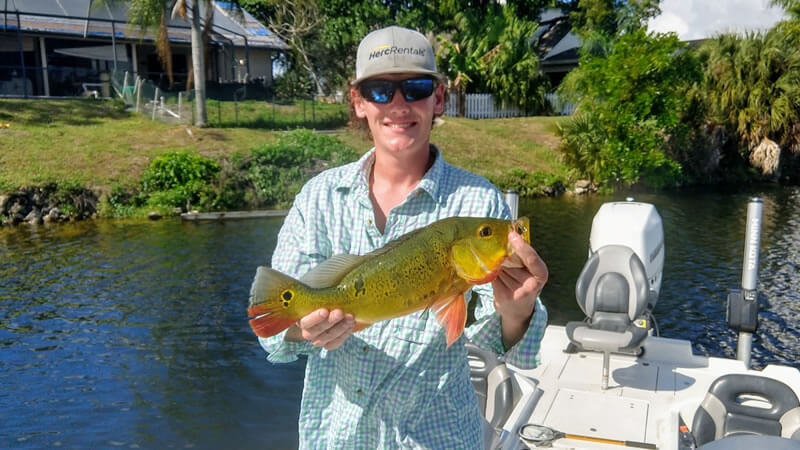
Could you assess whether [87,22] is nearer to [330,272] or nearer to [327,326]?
[330,272]

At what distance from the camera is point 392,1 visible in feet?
118

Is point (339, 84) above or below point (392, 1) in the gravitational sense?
below

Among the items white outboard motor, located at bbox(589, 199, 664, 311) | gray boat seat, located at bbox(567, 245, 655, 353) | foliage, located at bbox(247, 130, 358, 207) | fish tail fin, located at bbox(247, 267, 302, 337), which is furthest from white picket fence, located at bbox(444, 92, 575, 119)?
fish tail fin, located at bbox(247, 267, 302, 337)

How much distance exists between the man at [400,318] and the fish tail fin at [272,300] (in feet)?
0.61

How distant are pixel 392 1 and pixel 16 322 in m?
29.3

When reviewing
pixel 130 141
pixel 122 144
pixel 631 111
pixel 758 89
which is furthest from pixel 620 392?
pixel 758 89

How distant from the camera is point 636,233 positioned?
23.9 ft

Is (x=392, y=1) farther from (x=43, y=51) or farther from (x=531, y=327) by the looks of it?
(x=531, y=327)

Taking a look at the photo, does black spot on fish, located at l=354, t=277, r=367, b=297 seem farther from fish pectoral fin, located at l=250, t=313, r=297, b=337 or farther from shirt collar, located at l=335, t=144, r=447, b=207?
shirt collar, located at l=335, t=144, r=447, b=207

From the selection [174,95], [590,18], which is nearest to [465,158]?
[174,95]

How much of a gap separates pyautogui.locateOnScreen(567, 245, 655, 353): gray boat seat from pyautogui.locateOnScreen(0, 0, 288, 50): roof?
26862 millimetres

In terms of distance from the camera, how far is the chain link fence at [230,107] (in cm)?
2616

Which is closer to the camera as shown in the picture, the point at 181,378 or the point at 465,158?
the point at 181,378

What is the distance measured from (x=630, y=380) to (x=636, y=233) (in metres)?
1.73
